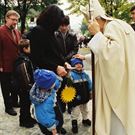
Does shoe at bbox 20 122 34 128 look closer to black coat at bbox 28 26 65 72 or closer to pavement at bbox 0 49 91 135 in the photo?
pavement at bbox 0 49 91 135

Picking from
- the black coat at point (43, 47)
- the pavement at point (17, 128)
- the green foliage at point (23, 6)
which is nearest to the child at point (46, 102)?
the black coat at point (43, 47)

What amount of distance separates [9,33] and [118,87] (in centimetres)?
383

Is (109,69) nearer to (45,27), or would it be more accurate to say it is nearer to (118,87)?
(118,87)

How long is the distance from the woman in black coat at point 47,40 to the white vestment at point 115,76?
1011 millimetres

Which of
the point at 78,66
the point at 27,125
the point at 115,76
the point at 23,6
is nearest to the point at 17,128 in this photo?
the point at 27,125

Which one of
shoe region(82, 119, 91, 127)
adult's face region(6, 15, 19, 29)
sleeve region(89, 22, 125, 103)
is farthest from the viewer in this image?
adult's face region(6, 15, 19, 29)

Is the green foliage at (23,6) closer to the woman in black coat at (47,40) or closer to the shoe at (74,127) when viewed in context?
the shoe at (74,127)

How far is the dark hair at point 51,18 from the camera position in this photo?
4926 mm

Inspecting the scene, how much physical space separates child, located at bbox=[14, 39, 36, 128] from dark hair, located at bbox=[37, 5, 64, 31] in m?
1.53

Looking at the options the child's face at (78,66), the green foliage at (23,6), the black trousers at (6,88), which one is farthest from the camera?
the green foliage at (23,6)

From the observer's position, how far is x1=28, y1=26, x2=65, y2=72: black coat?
16.5 ft

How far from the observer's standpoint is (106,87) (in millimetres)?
4164

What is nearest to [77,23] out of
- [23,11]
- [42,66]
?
[23,11]

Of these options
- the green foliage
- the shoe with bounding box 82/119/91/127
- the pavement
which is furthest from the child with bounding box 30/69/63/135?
the green foliage
